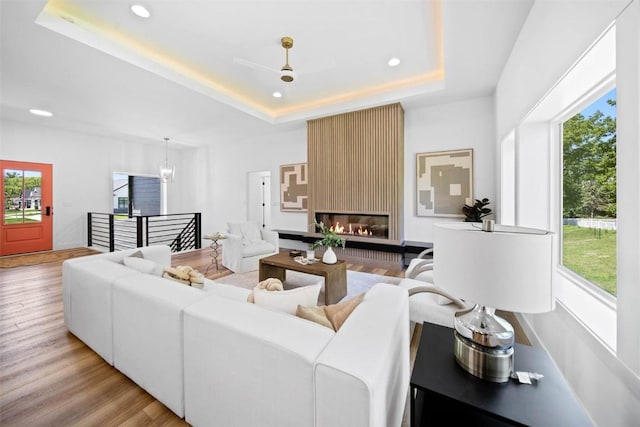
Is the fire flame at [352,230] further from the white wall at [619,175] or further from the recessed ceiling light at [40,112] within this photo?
the recessed ceiling light at [40,112]

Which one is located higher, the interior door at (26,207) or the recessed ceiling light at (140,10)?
the recessed ceiling light at (140,10)

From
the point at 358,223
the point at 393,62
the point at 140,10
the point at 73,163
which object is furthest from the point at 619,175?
the point at 73,163

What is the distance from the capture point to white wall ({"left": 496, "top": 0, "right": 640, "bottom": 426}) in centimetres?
100

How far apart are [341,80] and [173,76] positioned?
7.95ft

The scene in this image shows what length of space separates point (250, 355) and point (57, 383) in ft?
5.43

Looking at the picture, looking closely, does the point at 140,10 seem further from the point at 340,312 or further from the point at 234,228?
the point at 340,312

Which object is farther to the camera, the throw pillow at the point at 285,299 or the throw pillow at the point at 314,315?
the throw pillow at the point at 285,299

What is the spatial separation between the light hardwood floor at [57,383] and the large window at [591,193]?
9.38 feet

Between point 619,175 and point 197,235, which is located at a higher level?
point 619,175

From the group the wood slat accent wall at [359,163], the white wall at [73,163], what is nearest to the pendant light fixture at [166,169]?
the white wall at [73,163]

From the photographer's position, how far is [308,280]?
375 cm

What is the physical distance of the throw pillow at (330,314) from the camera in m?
1.22

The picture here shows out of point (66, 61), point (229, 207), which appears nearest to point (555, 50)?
point (66, 61)

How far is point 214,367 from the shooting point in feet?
3.87
